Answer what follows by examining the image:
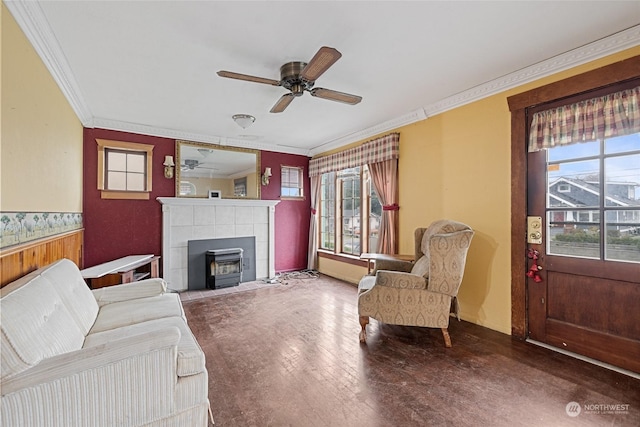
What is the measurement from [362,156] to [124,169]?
3.61 m

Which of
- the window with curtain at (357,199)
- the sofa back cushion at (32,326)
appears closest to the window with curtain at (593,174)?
the window with curtain at (357,199)

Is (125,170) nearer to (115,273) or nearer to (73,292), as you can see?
(115,273)

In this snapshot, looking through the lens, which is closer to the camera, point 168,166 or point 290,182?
point 168,166

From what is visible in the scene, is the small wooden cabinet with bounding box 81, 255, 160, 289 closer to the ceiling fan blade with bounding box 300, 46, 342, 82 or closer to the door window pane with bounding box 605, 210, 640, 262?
the ceiling fan blade with bounding box 300, 46, 342, 82

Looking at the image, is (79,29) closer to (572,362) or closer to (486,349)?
(486,349)

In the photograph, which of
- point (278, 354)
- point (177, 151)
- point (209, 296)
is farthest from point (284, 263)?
point (278, 354)

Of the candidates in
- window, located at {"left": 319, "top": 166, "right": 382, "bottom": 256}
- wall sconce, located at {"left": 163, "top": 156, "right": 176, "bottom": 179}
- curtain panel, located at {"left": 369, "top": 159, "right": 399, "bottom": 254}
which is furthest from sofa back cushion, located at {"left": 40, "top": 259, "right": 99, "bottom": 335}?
window, located at {"left": 319, "top": 166, "right": 382, "bottom": 256}

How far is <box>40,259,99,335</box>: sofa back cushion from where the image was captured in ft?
5.71

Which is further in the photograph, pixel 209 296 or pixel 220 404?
pixel 209 296

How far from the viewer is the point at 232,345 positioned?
2623mm

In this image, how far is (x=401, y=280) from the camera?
2.54 m

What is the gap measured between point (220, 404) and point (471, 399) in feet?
5.35

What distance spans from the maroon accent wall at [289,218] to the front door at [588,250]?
156 inches

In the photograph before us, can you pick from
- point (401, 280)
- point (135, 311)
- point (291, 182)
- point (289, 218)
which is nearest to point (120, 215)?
point (135, 311)
